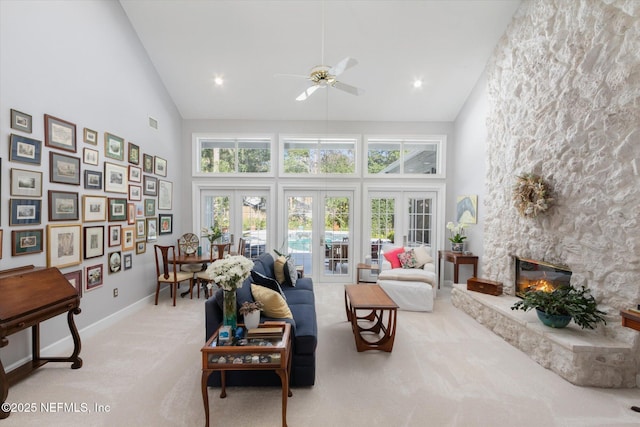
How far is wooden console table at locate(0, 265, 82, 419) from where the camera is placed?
2.15 metres

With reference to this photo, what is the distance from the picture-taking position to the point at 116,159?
394 cm

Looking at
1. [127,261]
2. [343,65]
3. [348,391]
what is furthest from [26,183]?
[348,391]

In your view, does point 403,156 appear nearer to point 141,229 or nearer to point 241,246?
point 241,246

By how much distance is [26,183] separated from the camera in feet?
9.10

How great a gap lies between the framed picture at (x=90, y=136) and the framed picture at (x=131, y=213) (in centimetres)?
102

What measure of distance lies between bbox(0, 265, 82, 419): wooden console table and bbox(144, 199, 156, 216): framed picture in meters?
2.00

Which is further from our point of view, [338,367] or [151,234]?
[151,234]

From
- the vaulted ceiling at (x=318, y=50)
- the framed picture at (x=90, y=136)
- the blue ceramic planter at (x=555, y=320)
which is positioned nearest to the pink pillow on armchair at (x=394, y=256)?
the blue ceramic planter at (x=555, y=320)

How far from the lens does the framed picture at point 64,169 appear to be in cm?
303

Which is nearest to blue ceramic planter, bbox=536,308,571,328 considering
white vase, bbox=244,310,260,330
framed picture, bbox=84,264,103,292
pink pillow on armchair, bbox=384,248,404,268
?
pink pillow on armchair, bbox=384,248,404,268

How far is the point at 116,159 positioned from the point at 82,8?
1.78 m

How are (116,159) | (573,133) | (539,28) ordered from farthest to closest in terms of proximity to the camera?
1. (116,159)
2. (539,28)
3. (573,133)

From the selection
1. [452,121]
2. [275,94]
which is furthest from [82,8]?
[452,121]

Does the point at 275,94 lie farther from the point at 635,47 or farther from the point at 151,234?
the point at 635,47
